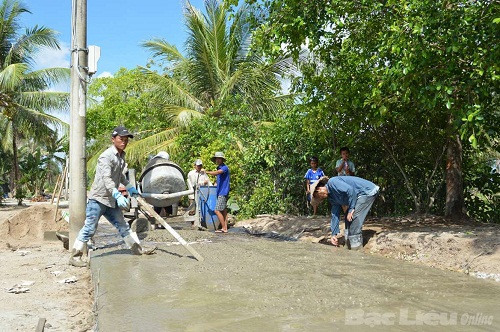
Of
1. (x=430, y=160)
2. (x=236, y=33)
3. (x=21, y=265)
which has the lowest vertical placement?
(x=21, y=265)

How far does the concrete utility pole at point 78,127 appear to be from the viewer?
25.9ft

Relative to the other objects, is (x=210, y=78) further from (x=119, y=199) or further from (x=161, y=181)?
(x=119, y=199)

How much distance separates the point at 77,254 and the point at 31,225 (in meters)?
4.79

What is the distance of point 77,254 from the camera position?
720 centimetres

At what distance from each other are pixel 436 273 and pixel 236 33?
16.6 meters

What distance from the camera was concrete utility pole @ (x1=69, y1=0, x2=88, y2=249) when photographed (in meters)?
7.89

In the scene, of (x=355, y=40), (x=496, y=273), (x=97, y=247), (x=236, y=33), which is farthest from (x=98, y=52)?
(x=236, y=33)

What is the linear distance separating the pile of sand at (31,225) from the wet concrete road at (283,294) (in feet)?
14.4

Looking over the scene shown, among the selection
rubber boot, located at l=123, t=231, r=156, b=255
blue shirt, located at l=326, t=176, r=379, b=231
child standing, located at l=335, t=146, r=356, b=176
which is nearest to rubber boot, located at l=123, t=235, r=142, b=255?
rubber boot, located at l=123, t=231, r=156, b=255

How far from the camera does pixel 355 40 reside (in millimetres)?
9703

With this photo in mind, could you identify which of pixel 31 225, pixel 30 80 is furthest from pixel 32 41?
pixel 31 225

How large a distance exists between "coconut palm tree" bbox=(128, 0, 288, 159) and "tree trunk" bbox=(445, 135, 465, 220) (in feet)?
32.9

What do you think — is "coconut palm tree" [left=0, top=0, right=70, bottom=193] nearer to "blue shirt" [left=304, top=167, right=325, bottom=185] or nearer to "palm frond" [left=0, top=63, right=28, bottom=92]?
"palm frond" [left=0, top=63, right=28, bottom=92]

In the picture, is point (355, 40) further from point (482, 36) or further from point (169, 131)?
point (169, 131)
